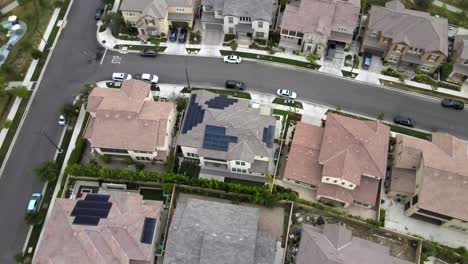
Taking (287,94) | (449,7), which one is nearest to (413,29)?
(449,7)

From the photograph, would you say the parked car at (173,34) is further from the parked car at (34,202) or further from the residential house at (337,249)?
the residential house at (337,249)

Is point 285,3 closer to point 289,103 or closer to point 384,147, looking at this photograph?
point 289,103

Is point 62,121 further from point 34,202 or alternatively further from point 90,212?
point 90,212

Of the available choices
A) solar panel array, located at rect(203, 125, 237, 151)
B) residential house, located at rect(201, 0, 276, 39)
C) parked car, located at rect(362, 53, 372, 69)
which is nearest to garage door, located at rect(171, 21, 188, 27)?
residential house, located at rect(201, 0, 276, 39)

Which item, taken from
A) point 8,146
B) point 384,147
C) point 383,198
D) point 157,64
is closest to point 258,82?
point 157,64

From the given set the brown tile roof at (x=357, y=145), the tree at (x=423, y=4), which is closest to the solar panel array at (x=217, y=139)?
the brown tile roof at (x=357, y=145)

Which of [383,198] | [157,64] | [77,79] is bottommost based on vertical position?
[383,198]
